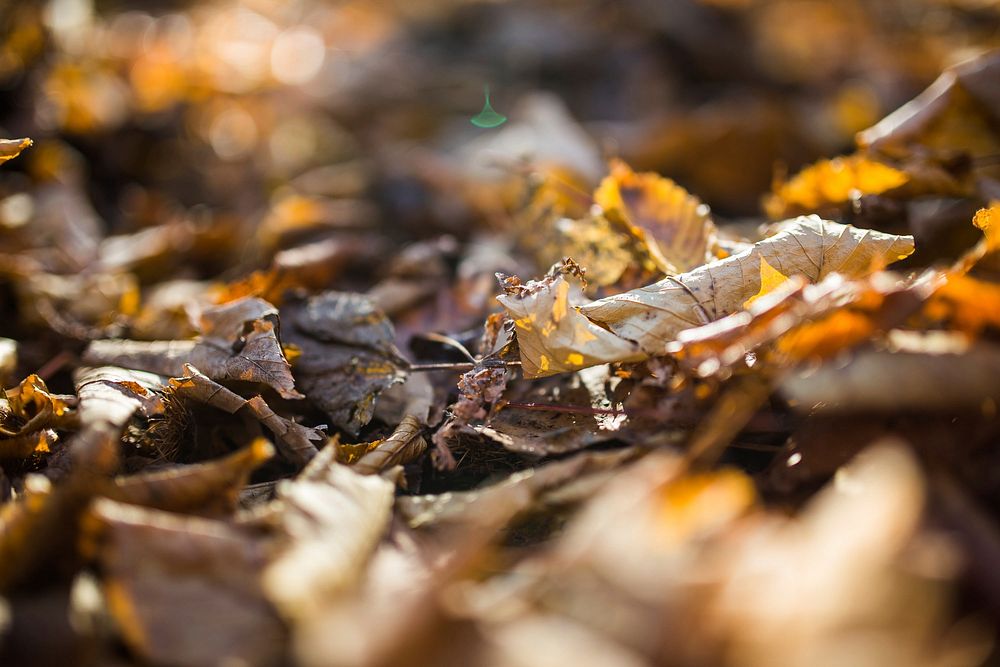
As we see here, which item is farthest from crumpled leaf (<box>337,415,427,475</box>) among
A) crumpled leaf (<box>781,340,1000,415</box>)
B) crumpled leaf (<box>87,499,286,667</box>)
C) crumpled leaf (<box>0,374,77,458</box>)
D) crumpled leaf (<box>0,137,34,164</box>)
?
crumpled leaf (<box>0,137,34,164</box>)

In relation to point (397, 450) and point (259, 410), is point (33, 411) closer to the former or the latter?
point (259, 410)

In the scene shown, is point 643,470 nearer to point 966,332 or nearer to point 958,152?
point 966,332

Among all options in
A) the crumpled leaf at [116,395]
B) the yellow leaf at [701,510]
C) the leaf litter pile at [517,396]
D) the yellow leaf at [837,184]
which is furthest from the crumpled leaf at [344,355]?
the yellow leaf at [837,184]

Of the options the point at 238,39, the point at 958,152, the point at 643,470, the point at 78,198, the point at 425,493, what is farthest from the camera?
the point at 238,39

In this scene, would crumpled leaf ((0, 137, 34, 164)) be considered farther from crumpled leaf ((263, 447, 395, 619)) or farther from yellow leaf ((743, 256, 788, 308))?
yellow leaf ((743, 256, 788, 308))

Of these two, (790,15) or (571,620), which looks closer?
(571,620)

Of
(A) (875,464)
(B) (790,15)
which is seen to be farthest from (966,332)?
(B) (790,15)

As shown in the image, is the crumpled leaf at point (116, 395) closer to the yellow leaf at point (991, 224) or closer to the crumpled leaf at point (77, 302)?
the crumpled leaf at point (77, 302)
